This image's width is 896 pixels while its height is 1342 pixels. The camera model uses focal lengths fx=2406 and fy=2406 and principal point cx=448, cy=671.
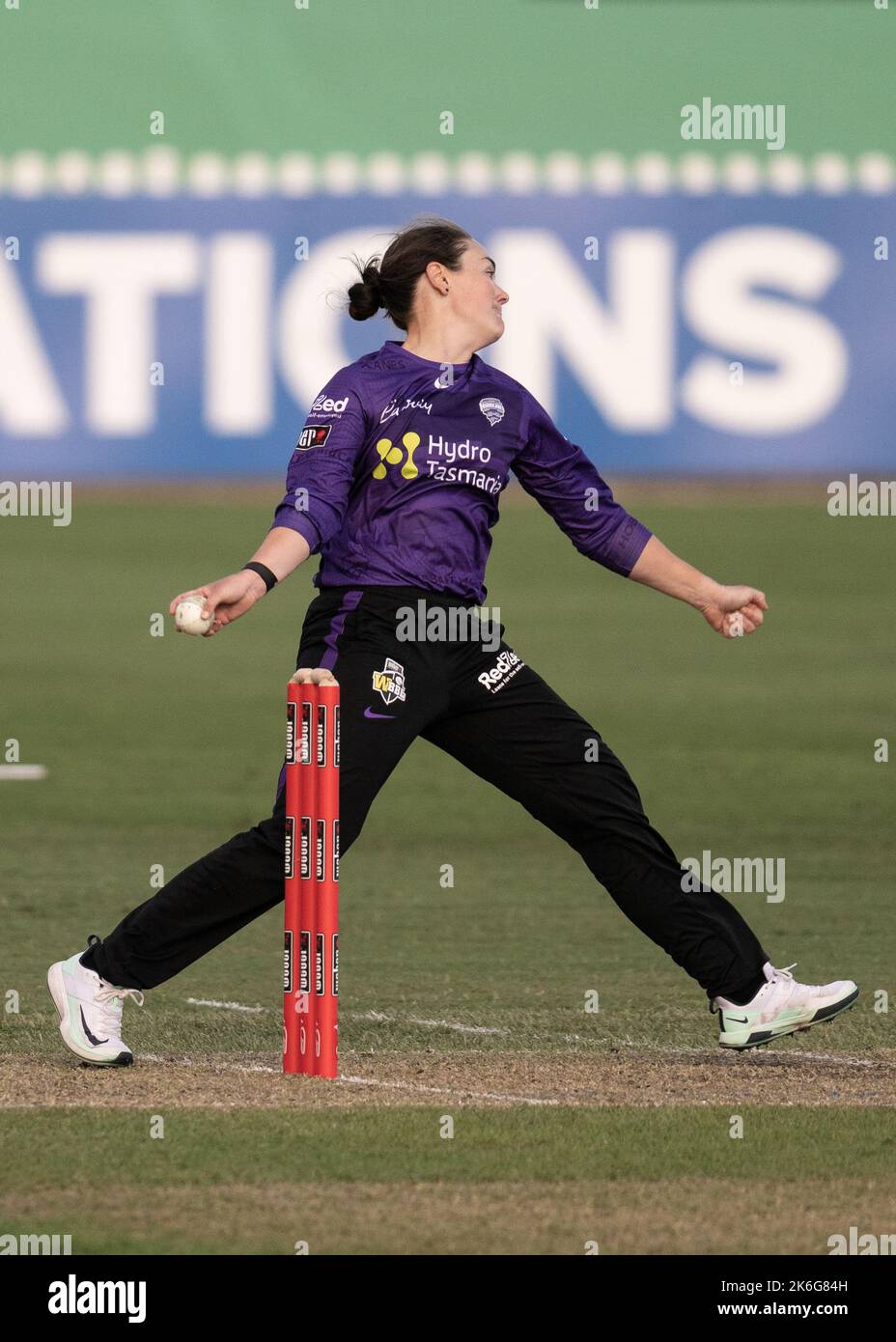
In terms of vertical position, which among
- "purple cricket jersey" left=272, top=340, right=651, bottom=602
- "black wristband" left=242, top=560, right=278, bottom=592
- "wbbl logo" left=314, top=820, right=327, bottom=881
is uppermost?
Result: "purple cricket jersey" left=272, top=340, right=651, bottom=602

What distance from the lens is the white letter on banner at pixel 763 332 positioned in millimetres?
31672

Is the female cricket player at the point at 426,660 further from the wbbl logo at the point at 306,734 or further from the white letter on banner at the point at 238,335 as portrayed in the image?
the white letter on banner at the point at 238,335

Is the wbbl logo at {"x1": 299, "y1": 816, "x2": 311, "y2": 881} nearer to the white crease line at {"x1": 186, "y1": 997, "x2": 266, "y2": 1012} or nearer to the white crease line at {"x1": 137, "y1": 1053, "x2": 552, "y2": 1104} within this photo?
the white crease line at {"x1": 137, "y1": 1053, "x2": 552, "y2": 1104}

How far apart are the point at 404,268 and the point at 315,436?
0.66m

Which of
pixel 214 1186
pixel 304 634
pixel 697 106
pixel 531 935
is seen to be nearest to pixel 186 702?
pixel 531 935

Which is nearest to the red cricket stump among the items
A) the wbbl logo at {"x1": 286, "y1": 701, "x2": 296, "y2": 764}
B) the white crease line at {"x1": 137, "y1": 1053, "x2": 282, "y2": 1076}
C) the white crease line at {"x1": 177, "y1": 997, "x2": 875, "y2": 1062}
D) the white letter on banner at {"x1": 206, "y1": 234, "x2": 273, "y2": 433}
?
the wbbl logo at {"x1": 286, "y1": 701, "x2": 296, "y2": 764}

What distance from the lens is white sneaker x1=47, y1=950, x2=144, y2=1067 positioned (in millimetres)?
6848

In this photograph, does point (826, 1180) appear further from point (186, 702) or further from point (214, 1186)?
point (186, 702)

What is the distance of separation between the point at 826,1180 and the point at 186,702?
14.5 metres

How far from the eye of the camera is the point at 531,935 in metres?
10.5

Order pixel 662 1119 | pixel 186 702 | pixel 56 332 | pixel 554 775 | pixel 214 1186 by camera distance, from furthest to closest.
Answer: pixel 56 332 < pixel 186 702 < pixel 554 775 < pixel 662 1119 < pixel 214 1186

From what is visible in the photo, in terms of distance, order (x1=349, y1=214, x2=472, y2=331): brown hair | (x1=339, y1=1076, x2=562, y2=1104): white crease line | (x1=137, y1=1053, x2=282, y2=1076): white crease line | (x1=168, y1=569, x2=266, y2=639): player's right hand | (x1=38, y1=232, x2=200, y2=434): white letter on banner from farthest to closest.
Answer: (x1=38, y1=232, x2=200, y2=434): white letter on banner → (x1=349, y1=214, x2=472, y2=331): brown hair → (x1=137, y1=1053, x2=282, y2=1076): white crease line → (x1=339, y1=1076, x2=562, y2=1104): white crease line → (x1=168, y1=569, x2=266, y2=639): player's right hand

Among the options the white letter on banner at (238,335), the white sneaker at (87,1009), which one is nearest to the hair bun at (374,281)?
the white sneaker at (87,1009)

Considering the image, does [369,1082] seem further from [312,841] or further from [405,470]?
[405,470]
